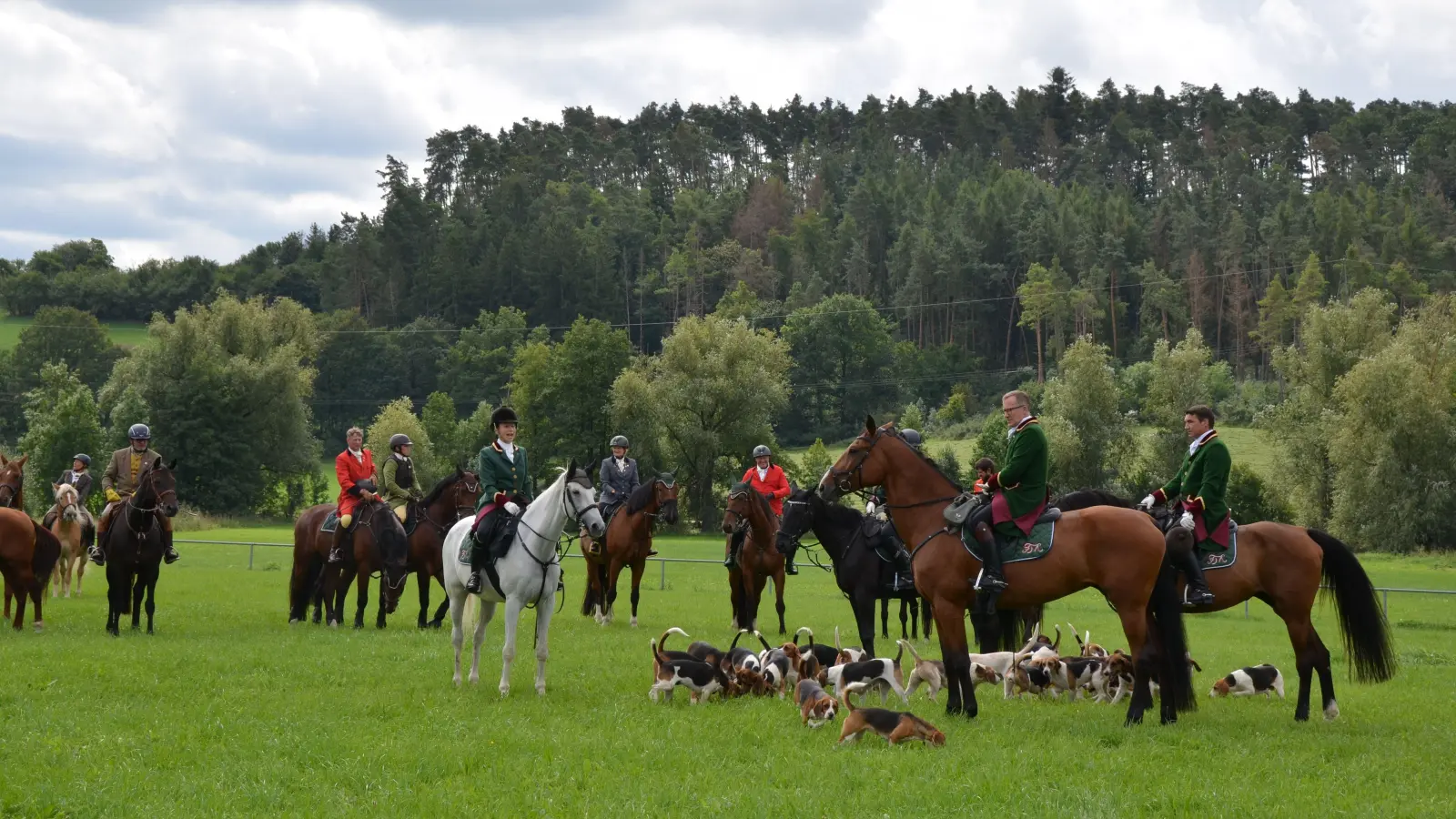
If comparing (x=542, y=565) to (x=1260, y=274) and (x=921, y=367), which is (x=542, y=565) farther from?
(x=1260, y=274)

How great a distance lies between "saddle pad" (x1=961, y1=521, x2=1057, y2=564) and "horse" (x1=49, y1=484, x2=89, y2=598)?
17508 millimetres

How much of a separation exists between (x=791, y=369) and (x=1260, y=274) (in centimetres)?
4202

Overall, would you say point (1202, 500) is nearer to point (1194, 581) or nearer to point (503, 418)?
point (1194, 581)

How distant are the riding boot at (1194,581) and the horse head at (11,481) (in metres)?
17.8

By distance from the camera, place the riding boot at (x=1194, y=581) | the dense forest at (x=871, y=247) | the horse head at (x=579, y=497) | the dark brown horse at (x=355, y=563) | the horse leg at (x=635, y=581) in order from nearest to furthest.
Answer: the riding boot at (x=1194, y=581) < the horse head at (x=579, y=497) < the dark brown horse at (x=355, y=563) < the horse leg at (x=635, y=581) < the dense forest at (x=871, y=247)

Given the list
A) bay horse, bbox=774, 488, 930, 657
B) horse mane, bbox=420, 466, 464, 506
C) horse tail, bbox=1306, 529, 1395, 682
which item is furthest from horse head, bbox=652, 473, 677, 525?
horse tail, bbox=1306, 529, 1395, 682

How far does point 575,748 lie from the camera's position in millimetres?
10656

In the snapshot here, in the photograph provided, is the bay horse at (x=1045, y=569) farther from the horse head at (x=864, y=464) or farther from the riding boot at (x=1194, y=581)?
the riding boot at (x=1194, y=581)

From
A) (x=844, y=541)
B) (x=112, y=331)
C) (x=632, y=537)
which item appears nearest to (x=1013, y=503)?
(x=844, y=541)

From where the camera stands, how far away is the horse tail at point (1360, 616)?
42.4 ft

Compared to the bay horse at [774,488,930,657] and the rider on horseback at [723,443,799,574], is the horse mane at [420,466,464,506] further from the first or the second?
the bay horse at [774,488,930,657]

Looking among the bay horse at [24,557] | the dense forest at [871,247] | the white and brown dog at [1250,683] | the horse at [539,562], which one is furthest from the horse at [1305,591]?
the dense forest at [871,247]

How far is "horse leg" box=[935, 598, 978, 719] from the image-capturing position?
12.4 metres

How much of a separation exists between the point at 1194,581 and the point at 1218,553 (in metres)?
0.43
